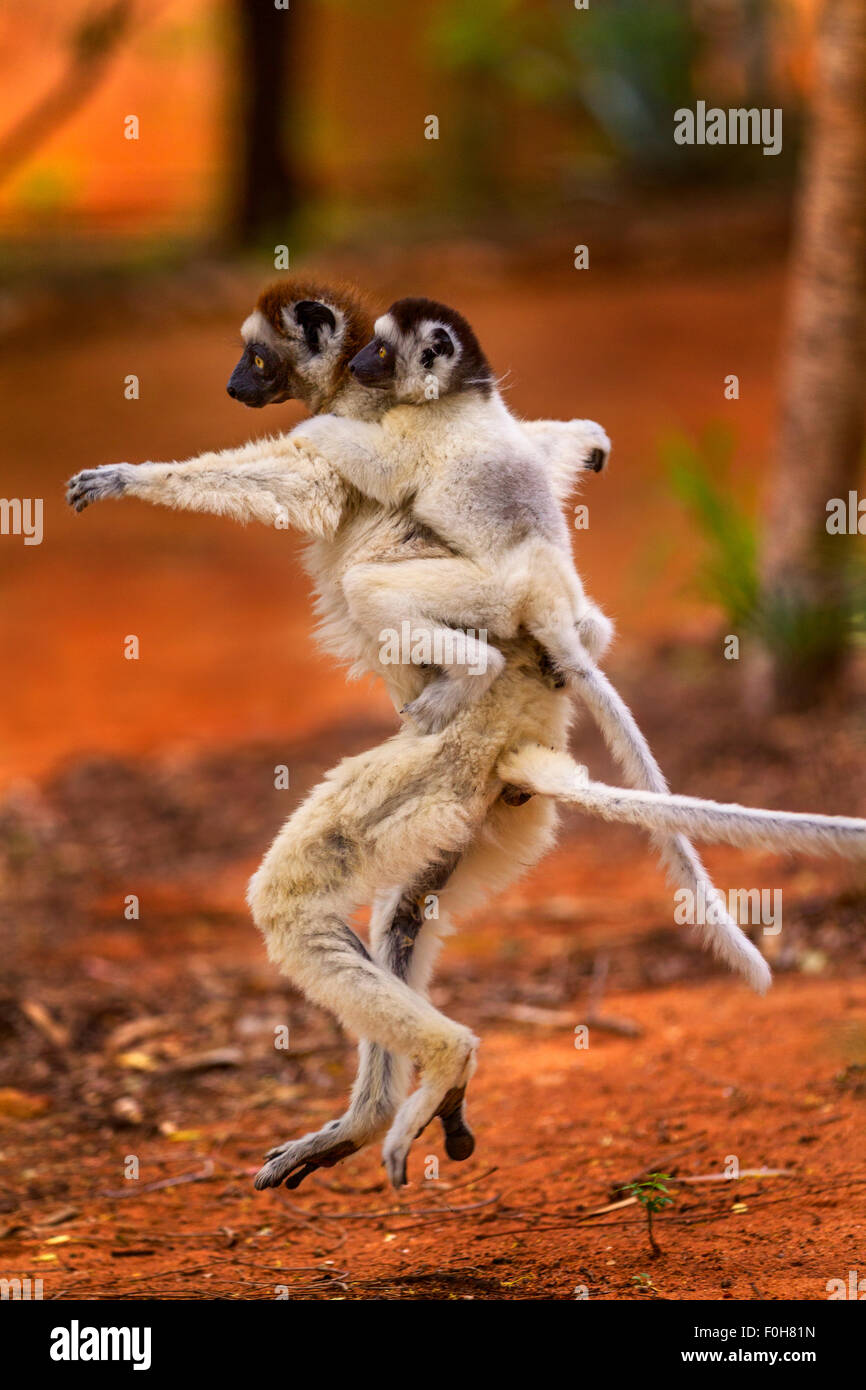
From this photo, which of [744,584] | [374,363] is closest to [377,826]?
[374,363]

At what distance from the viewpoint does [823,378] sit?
30.8 feet

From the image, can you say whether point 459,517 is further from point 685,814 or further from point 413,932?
point 413,932

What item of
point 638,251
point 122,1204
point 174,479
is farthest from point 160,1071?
point 638,251

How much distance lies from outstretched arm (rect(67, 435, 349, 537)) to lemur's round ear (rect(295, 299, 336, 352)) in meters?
0.50

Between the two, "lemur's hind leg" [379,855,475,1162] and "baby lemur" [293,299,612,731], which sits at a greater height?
"baby lemur" [293,299,612,731]

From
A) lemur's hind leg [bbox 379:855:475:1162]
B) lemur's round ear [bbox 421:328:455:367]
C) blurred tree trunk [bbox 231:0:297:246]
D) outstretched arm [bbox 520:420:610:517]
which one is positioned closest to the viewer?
lemur's round ear [bbox 421:328:455:367]

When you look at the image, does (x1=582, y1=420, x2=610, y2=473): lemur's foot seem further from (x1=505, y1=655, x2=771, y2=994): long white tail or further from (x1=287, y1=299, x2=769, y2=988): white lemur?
(x1=505, y1=655, x2=771, y2=994): long white tail

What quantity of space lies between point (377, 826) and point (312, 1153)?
0.96 m

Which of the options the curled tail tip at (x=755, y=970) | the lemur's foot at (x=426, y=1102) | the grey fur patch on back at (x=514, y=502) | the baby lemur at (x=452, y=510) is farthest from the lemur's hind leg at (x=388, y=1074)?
the grey fur patch on back at (x=514, y=502)

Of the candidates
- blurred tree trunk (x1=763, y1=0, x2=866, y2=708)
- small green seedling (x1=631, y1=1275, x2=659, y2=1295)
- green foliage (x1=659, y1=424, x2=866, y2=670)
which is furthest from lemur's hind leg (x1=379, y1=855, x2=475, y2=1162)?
blurred tree trunk (x1=763, y1=0, x2=866, y2=708)

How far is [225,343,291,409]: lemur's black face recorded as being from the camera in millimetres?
4574

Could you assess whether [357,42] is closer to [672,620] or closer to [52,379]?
[52,379]

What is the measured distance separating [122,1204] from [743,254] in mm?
17198

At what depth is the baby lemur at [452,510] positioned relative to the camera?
4172 millimetres
